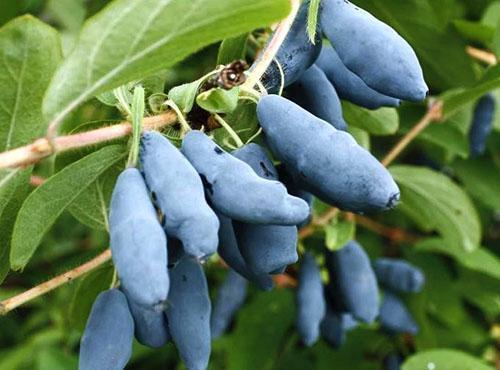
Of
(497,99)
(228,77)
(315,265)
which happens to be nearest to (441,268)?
(497,99)

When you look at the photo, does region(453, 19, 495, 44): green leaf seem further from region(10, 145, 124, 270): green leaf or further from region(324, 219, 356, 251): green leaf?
region(10, 145, 124, 270): green leaf

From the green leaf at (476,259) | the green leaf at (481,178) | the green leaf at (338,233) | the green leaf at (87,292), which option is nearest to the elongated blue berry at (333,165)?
the green leaf at (87,292)

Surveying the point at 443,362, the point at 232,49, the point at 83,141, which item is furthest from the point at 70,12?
the point at 83,141

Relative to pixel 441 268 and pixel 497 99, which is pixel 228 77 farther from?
pixel 441 268

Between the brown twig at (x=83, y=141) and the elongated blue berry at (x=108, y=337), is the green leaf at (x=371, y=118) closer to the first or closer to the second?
the brown twig at (x=83, y=141)

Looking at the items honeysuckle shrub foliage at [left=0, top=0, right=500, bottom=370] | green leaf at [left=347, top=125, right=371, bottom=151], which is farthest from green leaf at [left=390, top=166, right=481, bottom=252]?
green leaf at [left=347, top=125, right=371, bottom=151]

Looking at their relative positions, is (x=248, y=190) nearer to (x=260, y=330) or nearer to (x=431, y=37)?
(x=431, y=37)
